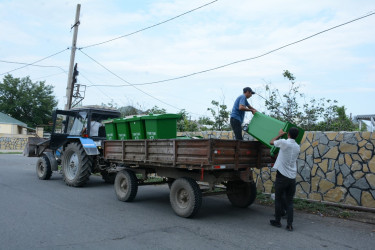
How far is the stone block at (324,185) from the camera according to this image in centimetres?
793

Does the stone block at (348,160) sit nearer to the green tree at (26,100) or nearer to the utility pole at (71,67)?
the utility pole at (71,67)

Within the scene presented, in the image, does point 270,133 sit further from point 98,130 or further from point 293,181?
point 98,130

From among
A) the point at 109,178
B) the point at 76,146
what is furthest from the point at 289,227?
the point at 109,178

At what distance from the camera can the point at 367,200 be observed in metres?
7.29

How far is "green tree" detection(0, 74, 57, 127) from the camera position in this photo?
5291cm

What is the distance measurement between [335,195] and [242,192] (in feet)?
7.21

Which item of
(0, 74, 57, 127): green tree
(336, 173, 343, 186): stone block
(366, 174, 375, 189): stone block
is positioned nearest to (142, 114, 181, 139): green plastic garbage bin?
(336, 173, 343, 186): stone block

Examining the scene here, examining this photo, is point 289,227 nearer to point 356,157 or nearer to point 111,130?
point 356,157

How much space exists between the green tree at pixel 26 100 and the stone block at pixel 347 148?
52474 mm

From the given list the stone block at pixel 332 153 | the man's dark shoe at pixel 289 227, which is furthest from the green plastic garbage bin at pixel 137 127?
the stone block at pixel 332 153

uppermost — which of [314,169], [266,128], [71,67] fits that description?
[71,67]

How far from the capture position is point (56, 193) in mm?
9070

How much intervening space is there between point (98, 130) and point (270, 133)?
6.36m

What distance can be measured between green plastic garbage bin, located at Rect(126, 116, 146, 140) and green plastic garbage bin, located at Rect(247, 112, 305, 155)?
8.30 feet
